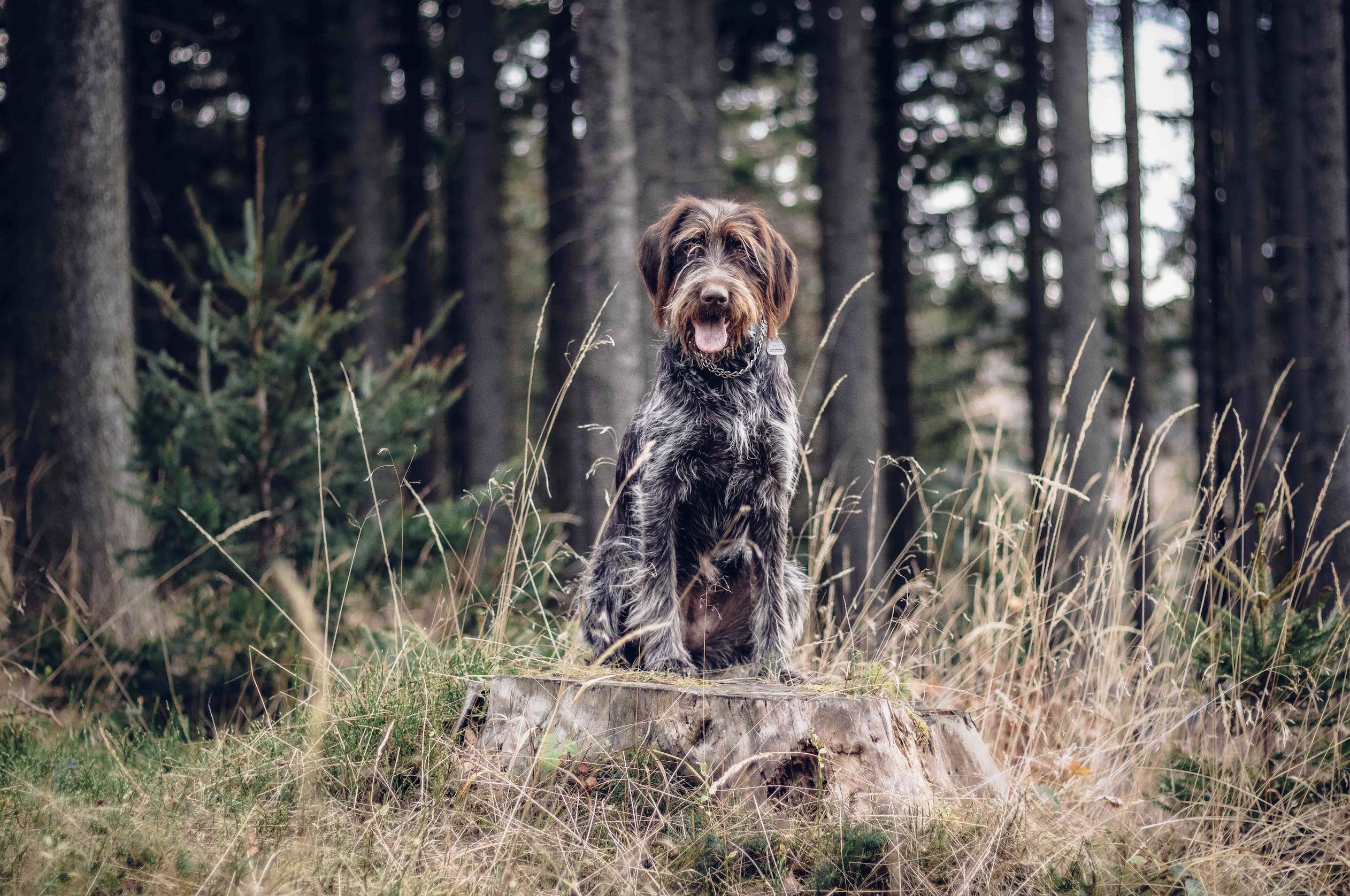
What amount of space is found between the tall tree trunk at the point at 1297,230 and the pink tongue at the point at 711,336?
7.82 meters

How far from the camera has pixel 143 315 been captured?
13.1 metres

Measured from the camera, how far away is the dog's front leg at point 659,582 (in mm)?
3684

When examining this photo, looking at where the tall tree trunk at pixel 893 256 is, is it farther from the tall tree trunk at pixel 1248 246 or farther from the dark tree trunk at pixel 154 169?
the dark tree trunk at pixel 154 169

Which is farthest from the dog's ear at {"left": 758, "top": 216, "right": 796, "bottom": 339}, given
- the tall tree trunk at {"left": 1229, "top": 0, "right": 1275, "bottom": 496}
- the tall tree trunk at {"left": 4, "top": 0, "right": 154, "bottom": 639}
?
the tall tree trunk at {"left": 1229, "top": 0, "right": 1275, "bottom": 496}

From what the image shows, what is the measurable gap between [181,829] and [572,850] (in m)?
1.11

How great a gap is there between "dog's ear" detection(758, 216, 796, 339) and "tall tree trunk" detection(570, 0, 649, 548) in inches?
134

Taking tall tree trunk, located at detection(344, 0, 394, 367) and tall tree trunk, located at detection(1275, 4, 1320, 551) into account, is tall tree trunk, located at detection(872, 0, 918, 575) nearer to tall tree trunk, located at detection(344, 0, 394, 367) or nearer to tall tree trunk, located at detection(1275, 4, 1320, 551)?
tall tree trunk, located at detection(1275, 4, 1320, 551)

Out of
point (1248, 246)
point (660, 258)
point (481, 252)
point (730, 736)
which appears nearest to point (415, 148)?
point (481, 252)

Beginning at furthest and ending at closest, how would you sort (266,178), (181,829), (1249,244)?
(266,178), (1249,244), (181,829)

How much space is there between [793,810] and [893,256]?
12.9 m

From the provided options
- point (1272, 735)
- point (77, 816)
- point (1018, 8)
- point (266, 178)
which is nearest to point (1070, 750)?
point (1272, 735)

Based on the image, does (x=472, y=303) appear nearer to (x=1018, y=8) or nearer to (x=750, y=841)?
(x=1018, y=8)

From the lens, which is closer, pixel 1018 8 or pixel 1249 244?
pixel 1249 244

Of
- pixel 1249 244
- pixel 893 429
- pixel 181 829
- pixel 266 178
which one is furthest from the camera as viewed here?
pixel 893 429
